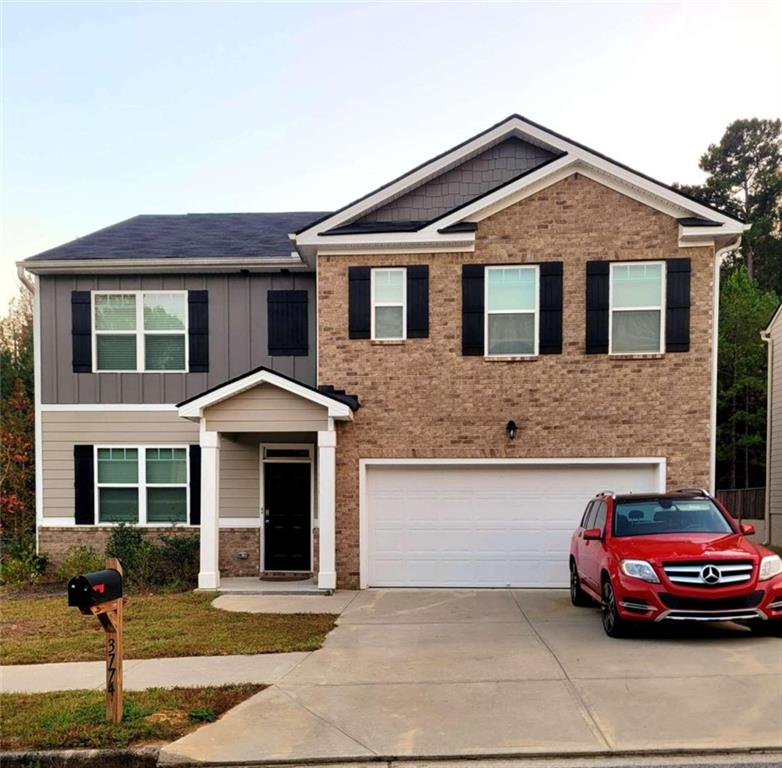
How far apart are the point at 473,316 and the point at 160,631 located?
270 inches

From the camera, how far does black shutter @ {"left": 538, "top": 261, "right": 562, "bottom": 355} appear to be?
37.1 ft

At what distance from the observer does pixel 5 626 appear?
8.84 m

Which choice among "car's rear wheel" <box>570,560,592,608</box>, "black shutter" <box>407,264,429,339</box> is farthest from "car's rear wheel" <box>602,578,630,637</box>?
"black shutter" <box>407,264,429,339</box>

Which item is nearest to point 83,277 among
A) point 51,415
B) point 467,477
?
point 51,415

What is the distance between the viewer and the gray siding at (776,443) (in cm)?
1853

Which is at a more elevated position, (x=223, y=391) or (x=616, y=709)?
(x=223, y=391)

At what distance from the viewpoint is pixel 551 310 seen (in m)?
11.3

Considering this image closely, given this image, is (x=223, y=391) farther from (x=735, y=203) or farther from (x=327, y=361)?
(x=735, y=203)

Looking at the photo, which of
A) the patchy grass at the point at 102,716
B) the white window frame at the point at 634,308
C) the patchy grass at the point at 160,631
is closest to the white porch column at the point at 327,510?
Answer: the patchy grass at the point at 160,631

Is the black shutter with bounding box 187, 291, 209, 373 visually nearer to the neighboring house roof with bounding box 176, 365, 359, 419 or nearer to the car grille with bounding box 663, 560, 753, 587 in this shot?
the neighboring house roof with bounding box 176, 365, 359, 419

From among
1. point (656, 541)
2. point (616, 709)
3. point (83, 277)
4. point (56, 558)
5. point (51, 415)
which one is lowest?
point (56, 558)

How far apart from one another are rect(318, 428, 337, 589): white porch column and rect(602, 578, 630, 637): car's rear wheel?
4652mm

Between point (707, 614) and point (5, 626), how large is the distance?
8.74 m

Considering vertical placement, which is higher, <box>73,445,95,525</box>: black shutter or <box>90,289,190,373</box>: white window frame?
<box>90,289,190,373</box>: white window frame
